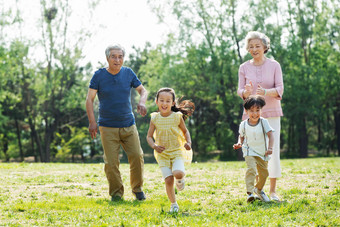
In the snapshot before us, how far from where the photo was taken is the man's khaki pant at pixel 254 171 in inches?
221

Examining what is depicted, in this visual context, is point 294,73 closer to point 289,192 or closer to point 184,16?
A: point 184,16

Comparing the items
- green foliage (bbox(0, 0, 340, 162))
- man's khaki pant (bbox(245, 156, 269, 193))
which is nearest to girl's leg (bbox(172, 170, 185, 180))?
man's khaki pant (bbox(245, 156, 269, 193))

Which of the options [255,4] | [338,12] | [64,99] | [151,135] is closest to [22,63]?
[64,99]

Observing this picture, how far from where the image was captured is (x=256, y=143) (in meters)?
5.67

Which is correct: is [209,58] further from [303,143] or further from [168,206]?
[168,206]

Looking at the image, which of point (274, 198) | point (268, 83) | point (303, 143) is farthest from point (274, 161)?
point (303, 143)

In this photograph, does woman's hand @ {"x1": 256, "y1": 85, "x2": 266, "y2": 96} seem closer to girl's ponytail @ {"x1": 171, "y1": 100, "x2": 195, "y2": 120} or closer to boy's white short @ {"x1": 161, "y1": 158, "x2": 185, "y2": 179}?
girl's ponytail @ {"x1": 171, "y1": 100, "x2": 195, "y2": 120}

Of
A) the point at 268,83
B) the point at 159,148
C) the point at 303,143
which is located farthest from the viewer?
the point at 303,143

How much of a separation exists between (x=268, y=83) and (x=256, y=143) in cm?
100

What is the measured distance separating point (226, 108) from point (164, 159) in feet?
75.5

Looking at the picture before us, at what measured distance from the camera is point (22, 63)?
26.3m

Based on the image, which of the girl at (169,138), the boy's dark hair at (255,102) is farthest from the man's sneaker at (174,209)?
the boy's dark hair at (255,102)

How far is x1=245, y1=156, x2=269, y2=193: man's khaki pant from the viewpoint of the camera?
5605mm

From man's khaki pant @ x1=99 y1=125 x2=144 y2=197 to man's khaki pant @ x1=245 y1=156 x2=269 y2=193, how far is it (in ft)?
5.73
